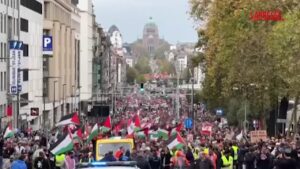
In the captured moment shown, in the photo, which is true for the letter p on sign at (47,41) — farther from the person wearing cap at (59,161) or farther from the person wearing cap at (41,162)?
the person wearing cap at (41,162)

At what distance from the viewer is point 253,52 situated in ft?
179

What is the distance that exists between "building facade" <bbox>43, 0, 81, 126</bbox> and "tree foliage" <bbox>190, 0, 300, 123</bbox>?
31257 millimetres

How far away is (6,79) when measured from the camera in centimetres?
7256

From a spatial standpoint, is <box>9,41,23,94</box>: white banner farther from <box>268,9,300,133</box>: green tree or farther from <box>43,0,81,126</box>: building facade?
<box>43,0,81,126</box>: building facade

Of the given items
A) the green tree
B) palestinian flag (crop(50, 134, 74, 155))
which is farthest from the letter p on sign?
palestinian flag (crop(50, 134, 74, 155))

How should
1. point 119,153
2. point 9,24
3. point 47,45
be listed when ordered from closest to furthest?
1. point 119,153
2. point 9,24
3. point 47,45

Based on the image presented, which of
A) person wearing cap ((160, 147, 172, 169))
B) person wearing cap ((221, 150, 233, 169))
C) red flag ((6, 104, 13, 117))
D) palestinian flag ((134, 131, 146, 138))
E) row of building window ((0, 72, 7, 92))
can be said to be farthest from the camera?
row of building window ((0, 72, 7, 92))

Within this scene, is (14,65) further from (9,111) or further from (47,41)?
(47,41)

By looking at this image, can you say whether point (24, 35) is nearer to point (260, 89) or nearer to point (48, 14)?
point (48, 14)

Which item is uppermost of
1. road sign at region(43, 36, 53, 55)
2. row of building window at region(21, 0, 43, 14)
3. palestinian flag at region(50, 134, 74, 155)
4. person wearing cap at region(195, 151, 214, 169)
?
row of building window at region(21, 0, 43, 14)

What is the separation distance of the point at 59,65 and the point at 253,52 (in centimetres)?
5797

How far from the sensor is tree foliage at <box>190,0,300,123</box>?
44.8 m

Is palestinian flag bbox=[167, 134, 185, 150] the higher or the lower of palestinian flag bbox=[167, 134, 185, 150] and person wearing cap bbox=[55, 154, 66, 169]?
the higher

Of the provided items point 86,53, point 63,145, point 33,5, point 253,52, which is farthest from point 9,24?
point 86,53
